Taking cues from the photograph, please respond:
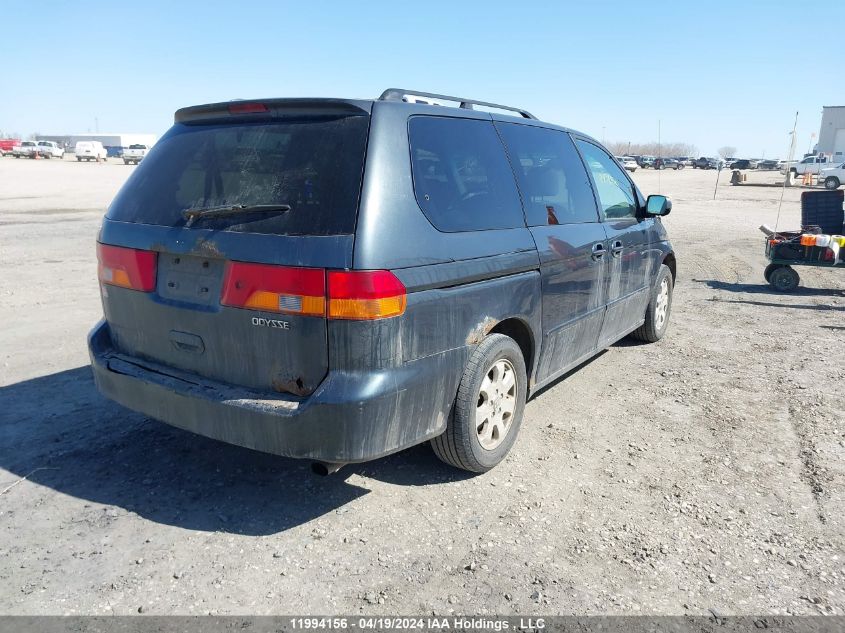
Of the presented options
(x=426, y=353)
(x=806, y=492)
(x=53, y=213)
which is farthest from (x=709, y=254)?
(x=53, y=213)

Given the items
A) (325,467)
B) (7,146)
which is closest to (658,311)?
(325,467)

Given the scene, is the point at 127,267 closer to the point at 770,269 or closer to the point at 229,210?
the point at 229,210

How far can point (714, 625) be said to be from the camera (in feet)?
8.51

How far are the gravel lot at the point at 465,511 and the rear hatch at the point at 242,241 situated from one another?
2.49 ft

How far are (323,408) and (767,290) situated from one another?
8.58m

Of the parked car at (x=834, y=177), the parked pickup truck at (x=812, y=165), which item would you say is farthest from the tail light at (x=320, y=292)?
the parked pickup truck at (x=812, y=165)

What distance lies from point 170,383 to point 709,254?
39.2 ft

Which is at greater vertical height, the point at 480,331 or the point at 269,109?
the point at 269,109

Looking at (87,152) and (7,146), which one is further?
(7,146)

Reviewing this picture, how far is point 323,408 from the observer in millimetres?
2826

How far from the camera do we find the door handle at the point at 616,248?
494 centimetres

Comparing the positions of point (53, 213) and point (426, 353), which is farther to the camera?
point (53, 213)

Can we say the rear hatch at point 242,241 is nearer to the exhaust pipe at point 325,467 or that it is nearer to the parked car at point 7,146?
the exhaust pipe at point 325,467

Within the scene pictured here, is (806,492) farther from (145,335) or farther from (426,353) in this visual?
(145,335)
